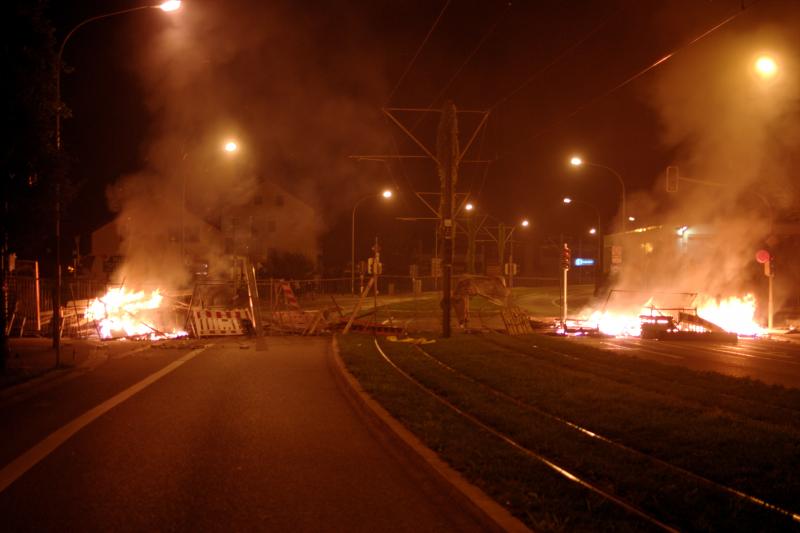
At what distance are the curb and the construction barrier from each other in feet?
37.2

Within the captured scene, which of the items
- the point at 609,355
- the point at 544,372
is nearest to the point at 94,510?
the point at 544,372

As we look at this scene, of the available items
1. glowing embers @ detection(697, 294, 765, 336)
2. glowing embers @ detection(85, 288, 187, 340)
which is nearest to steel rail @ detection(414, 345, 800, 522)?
glowing embers @ detection(85, 288, 187, 340)

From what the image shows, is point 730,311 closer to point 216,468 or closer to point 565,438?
point 565,438

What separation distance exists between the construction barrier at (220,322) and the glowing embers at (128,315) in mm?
702

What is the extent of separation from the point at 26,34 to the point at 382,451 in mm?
10171

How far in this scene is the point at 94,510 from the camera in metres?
A: 5.56

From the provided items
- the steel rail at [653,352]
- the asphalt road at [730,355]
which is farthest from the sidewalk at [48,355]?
the asphalt road at [730,355]

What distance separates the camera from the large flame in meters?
23.3

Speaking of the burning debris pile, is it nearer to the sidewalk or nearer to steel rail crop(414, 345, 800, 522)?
steel rail crop(414, 345, 800, 522)

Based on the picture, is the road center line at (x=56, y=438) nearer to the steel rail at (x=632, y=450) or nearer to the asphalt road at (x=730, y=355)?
the steel rail at (x=632, y=450)

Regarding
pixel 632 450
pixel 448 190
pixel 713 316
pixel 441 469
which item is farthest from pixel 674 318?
pixel 441 469

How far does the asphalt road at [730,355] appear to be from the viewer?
13518 mm

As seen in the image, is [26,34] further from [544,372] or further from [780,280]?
[780,280]

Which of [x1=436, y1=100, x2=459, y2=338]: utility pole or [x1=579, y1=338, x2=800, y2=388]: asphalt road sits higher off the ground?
[x1=436, y1=100, x2=459, y2=338]: utility pole
